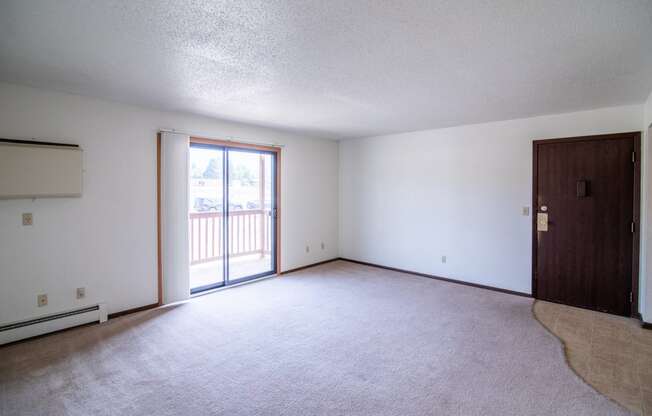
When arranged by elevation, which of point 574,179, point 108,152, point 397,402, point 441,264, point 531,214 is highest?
point 108,152

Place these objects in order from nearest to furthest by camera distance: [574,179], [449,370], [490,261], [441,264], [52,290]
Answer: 1. [449,370]
2. [52,290]
3. [574,179]
4. [490,261]
5. [441,264]

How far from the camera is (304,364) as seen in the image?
2.68 metres

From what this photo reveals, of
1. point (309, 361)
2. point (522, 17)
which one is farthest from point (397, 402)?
point (522, 17)

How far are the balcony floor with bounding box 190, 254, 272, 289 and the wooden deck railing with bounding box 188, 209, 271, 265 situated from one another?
102mm

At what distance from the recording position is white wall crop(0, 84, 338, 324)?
3.04m

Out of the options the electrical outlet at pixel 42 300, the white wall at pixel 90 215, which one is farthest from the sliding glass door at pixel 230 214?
the electrical outlet at pixel 42 300

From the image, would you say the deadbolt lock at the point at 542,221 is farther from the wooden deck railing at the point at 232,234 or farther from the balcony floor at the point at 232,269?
the balcony floor at the point at 232,269

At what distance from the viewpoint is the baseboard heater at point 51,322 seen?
3.00 m

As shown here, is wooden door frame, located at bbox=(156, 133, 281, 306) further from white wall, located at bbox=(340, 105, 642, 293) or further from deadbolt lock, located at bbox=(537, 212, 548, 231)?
deadbolt lock, located at bbox=(537, 212, 548, 231)

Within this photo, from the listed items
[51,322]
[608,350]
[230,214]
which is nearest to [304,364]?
[51,322]

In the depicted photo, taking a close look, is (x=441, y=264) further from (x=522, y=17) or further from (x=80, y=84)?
(x=80, y=84)

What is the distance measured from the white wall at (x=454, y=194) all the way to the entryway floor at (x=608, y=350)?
76 cm

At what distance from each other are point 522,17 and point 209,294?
4.41m

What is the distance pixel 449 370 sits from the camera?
259 centimetres
